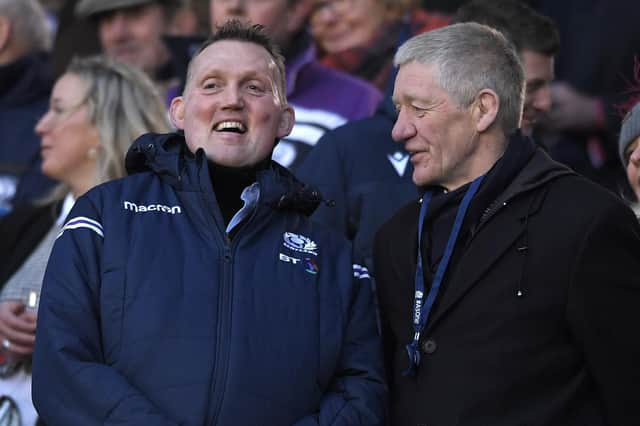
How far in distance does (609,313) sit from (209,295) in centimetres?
125

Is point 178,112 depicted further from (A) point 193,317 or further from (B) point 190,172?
(A) point 193,317

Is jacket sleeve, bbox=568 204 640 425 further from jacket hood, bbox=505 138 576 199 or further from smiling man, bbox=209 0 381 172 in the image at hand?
smiling man, bbox=209 0 381 172

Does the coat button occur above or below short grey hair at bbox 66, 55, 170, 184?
below

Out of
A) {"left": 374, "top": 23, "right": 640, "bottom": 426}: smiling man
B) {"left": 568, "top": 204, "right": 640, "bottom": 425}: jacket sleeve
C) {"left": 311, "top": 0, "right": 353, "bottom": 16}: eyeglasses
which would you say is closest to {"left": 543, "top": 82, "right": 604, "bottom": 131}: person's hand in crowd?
{"left": 311, "top": 0, "right": 353, "bottom": 16}: eyeglasses

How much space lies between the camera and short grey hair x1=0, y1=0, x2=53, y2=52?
7289mm

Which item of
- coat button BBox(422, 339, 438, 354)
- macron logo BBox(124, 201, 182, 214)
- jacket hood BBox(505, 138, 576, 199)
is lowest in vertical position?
coat button BBox(422, 339, 438, 354)

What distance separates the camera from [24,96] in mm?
7000

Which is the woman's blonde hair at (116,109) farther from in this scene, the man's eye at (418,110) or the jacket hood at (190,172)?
the man's eye at (418,110)

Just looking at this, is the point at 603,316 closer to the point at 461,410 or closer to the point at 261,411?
the point at 461,410

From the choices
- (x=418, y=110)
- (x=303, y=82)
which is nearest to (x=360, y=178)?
(x=418, y=110)

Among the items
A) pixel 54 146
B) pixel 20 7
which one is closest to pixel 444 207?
pixel 54 146

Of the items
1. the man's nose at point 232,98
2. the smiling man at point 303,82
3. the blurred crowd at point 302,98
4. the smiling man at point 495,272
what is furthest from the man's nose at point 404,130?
the smiling man at point 303,82

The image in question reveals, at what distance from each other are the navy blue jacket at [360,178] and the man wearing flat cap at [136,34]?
2.44 m

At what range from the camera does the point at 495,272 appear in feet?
13.0
